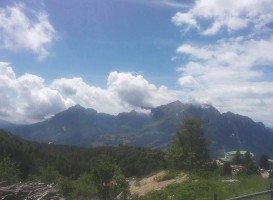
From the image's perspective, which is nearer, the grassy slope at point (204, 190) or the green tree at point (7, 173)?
the grassy slope at point (204, 190)

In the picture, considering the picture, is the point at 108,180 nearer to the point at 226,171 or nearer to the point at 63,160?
the point at 226,171

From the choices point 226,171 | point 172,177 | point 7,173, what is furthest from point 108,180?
point 226,171

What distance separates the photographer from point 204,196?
16781mm

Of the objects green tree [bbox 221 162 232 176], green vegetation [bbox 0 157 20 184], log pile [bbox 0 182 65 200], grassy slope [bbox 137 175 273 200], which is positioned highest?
green vegetation [bbox 0 157 20 184]

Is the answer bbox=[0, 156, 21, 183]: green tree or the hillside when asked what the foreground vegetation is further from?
the hillside

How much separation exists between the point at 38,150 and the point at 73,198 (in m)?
87.8

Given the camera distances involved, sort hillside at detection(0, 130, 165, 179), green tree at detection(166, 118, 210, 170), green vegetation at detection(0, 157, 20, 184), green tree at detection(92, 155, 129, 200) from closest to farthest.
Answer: green tree at detection(92, 155, 129, 200), green vegetation at detection(0, 157, 20, 184), green tree at detection(166, 118, 210, 170), hillside at detection(0, 130, 165, 179)

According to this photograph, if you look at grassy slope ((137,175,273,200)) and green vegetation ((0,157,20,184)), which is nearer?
grassy slope ((137,175,273,200))

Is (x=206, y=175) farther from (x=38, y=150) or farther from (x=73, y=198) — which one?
(x=38, y=150)

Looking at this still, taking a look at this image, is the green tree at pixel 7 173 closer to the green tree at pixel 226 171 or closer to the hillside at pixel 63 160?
the green tree at pixel 226 171

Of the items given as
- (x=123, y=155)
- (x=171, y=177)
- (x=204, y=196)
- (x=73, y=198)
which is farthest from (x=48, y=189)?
(x=123, y=155)

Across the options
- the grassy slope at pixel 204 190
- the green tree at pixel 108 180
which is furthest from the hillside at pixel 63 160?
the green tree at pixel 108 180

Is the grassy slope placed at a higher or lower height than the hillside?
lower

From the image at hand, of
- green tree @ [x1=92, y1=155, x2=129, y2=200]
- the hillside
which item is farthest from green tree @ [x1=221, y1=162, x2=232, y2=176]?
green tree @ [x1=92, y1=155, x2=129, y2=200]
